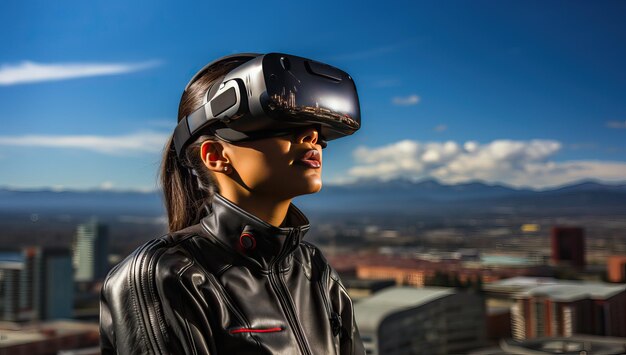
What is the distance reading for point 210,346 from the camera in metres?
0.61

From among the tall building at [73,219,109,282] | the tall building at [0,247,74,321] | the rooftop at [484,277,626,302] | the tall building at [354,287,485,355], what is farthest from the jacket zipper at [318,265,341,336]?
the tall building at [0,247,74,321]

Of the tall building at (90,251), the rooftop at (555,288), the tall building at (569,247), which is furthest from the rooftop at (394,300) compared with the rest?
the tall building at (90,251)

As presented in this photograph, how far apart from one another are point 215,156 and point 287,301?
0.18 meters

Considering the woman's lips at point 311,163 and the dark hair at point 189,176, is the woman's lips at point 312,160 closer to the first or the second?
the woman's lips at point 311,163

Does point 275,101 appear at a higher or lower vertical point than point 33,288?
higher

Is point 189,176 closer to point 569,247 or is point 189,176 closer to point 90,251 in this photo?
point 569,247

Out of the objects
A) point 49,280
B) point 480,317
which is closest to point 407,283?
point 480,317

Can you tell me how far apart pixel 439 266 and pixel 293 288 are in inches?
389

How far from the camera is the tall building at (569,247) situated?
31.6 feet

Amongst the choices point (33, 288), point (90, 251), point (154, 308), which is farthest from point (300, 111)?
point (33, 288)

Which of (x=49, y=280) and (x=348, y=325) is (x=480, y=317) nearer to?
(x=49, y=280)

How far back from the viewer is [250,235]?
678 millimetres

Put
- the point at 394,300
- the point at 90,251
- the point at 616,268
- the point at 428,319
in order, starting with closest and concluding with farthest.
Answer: the point at 616,268 → the point at 394,300 → the point at 428,319 → the point at 90,251

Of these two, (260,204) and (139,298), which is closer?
(139,298)
